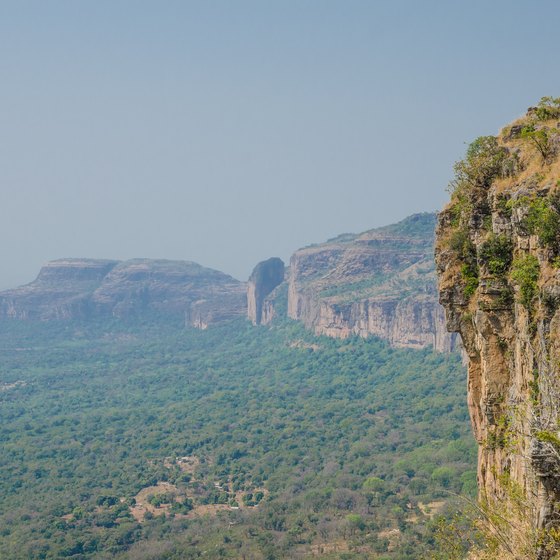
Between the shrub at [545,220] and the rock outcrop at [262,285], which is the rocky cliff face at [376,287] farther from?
the shrub at [545,220]

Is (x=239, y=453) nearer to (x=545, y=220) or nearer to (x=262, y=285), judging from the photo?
(x=545, y=220)

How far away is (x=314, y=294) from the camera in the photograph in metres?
132

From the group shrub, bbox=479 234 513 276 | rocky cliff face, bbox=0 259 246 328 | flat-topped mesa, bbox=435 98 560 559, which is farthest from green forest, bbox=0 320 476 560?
rocky cliff face, bbox=0 259 246 328

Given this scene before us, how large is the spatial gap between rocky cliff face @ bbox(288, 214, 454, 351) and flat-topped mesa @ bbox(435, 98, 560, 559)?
3246 inches

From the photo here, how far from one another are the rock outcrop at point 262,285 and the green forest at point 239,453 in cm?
1902

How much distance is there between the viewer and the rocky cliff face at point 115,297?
184125mm

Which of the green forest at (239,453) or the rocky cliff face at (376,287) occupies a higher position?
the rocky cliff face at (376,287)

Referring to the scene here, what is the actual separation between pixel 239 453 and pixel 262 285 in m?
93.4

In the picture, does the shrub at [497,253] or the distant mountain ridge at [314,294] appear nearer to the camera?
the shrub at [497,253]

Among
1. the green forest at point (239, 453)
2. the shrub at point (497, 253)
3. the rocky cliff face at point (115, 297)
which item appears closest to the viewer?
the shrub at point (497, 253)

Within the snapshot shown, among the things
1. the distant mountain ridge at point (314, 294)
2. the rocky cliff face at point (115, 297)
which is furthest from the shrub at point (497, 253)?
the rocky cliff face at point (115, 297)

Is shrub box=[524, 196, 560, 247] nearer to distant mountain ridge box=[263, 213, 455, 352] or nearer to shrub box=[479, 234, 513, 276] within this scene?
shrub box=[479, 234, 513, 276]

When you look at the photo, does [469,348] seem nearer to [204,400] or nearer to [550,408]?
[550,408]

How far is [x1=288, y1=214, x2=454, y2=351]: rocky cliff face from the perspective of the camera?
105562 millimetres
